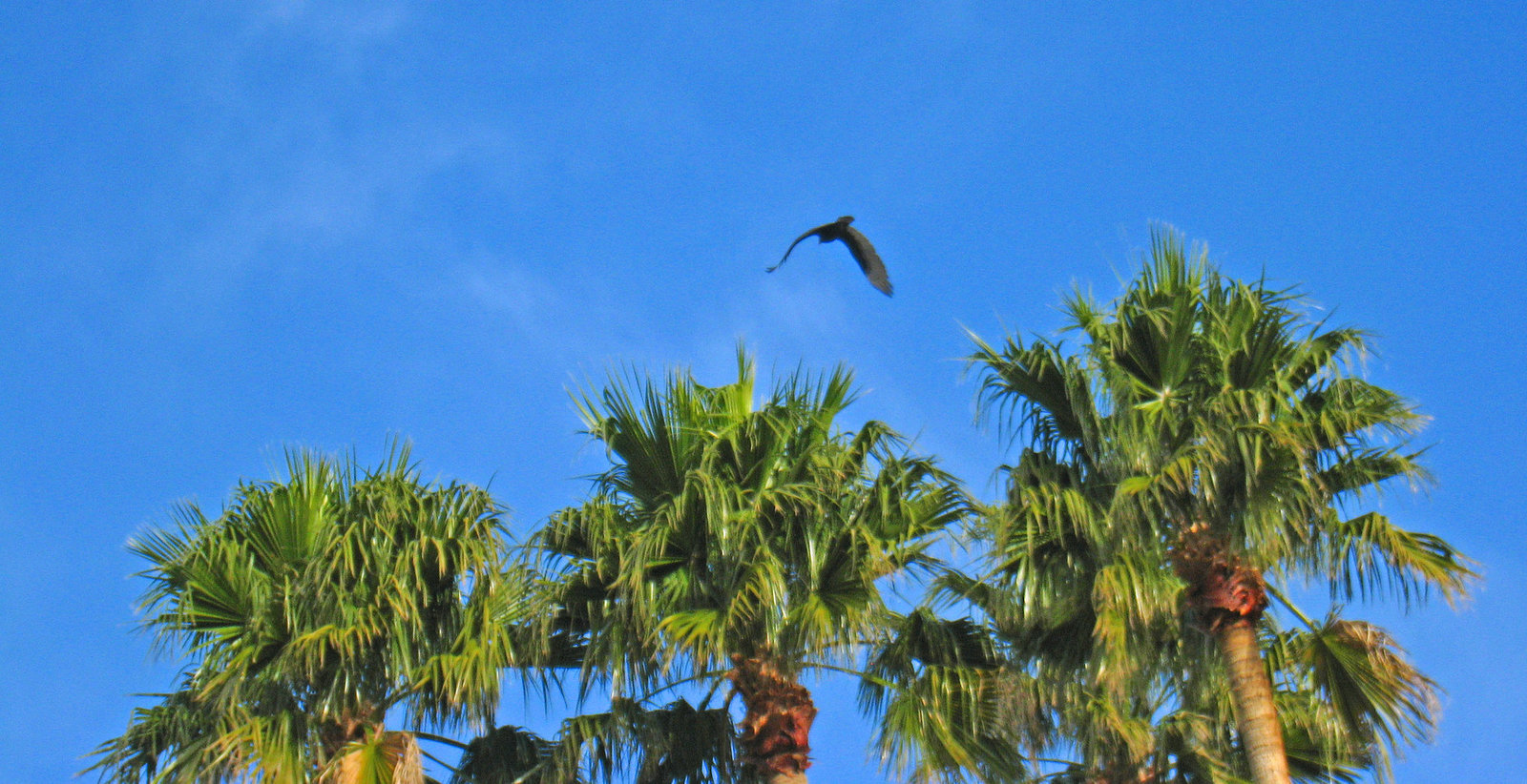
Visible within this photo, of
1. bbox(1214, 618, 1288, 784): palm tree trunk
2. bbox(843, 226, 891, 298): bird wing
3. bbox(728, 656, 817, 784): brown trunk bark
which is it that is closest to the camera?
bbox(1214, 618, 1288, 784): palm tree trunk

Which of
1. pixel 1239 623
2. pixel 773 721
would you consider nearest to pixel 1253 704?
pixel 1239 623

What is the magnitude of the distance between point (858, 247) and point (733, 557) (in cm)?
314

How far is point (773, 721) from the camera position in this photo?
10.6m

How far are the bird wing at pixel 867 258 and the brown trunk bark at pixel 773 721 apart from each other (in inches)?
131

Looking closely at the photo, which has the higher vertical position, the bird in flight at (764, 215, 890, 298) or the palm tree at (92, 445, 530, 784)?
the bird in flight at (764, 215, 890, 298)

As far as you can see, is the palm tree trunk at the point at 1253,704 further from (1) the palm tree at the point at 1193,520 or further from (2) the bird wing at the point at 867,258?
(2) the bird wing at the point at 867,258

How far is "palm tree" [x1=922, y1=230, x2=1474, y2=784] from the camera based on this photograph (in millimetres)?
9977

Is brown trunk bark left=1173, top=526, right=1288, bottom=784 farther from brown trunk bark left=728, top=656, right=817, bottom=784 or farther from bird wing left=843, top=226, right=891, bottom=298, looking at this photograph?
bird wing left=843, top=226, right=891, bottom=298

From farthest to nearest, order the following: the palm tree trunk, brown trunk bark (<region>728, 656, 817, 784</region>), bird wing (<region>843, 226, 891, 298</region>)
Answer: bird wing (<region>843, 226, 891, 298</region>)
brown trunk bark (<region>728, 656, 817, 784</region>)
the palm tree trunk

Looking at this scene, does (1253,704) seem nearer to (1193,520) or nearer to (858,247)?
(1193,520)

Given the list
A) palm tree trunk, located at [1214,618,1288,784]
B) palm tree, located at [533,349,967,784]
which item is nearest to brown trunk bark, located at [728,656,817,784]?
palm tree, located at [533,349,967,784]

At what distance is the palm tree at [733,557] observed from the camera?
34.6ft

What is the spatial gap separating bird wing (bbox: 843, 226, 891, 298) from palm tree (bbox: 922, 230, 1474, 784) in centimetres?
140

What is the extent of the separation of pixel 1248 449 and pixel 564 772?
4829 millimetres
